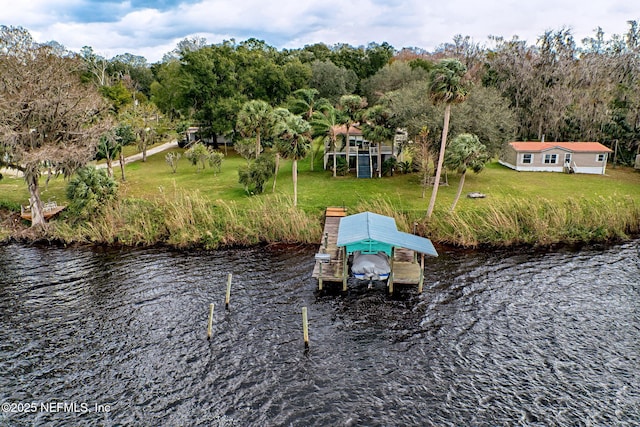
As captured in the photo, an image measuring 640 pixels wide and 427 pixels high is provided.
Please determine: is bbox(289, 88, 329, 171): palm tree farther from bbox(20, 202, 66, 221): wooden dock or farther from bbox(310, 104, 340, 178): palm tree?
bbox(20, 202, 66, 221): wooden dock

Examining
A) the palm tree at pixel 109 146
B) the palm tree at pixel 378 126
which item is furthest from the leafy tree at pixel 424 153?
the palm tree at pixel 109 146

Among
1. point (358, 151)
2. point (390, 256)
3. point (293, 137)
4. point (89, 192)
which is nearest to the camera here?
point (390, 256)

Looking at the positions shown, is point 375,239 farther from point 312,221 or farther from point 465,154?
point 465,154

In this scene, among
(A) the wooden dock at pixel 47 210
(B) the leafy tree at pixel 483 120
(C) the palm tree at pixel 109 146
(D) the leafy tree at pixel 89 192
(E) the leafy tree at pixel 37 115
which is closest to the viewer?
(E) the leafy tree at pixel 37 115

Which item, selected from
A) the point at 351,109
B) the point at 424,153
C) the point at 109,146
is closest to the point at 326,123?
the point at 351,109

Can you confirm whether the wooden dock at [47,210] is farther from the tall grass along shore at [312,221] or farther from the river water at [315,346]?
the river water at [315,346]
